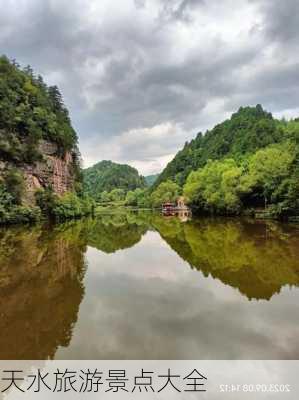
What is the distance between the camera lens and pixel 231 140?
325ft

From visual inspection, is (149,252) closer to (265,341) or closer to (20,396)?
(265,341)

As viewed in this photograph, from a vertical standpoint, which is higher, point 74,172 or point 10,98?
point 10,98

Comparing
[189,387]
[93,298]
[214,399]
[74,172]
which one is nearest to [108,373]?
[189,387]

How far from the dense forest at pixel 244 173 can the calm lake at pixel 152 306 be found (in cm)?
2168

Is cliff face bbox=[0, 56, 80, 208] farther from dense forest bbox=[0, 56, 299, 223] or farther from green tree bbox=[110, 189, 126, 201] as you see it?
green tree bbox=[110, 189, 126, 201]

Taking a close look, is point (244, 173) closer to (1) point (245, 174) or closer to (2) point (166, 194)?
(1) point (245, 174)

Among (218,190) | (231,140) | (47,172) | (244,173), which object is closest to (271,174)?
(244,173)

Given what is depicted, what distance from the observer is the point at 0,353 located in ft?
20.9

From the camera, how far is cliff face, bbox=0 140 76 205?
147 ft

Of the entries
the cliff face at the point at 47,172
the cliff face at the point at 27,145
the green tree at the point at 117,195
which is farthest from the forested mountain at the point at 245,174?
the green tree at the point at 117,195

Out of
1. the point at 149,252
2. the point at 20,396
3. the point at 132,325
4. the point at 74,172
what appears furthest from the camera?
the point at 74,172

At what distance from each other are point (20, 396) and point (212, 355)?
3.13 meters

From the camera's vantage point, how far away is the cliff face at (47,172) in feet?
147

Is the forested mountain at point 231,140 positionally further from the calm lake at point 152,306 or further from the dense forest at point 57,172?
the calm lake at point 152,306
